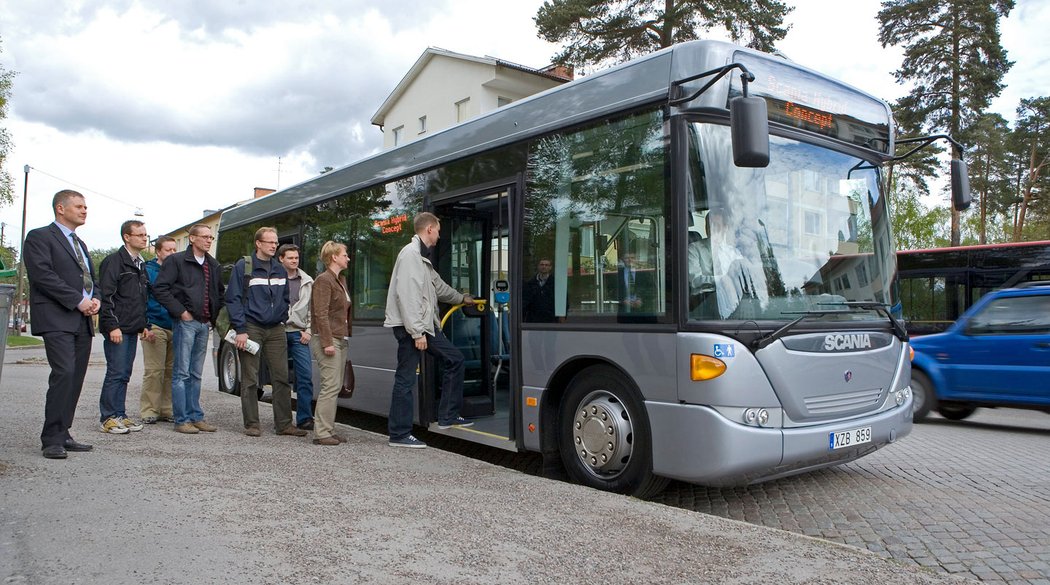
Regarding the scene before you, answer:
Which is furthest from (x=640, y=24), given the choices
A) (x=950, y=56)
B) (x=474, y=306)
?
(x=474, y=306)

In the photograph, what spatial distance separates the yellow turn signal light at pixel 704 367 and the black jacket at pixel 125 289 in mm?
4969

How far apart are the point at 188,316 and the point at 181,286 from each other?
28cm

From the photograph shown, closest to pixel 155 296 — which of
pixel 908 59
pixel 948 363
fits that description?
pixel 948 363

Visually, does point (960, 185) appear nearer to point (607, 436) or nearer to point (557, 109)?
point (557, 109)

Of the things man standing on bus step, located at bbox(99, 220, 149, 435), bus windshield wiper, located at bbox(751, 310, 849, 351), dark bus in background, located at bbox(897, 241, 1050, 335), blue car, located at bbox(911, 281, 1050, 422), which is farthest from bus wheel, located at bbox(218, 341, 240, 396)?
dark bus in background, located at bbox(897, 241, 1050, 335)

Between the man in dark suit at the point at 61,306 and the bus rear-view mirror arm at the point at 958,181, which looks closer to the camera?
the man in dark suit at the point at 61,306

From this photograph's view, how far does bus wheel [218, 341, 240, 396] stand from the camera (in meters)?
11.7

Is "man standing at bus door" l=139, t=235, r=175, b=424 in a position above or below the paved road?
above

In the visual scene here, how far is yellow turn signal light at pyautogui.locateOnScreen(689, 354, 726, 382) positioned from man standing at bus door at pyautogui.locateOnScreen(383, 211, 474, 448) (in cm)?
257

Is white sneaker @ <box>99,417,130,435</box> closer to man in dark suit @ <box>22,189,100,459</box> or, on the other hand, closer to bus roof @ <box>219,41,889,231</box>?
man in dark suit @ <box>22,189,100,459</box>

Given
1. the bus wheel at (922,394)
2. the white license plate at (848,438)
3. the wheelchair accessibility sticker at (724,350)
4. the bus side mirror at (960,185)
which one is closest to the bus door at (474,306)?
the wheelchair accessibility sticker at (724,350)

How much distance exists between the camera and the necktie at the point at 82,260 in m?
5.94

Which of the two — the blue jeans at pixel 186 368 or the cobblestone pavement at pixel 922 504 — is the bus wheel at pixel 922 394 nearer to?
the cobblestone pavement at pixel 922 504

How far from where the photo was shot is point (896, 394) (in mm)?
5852
